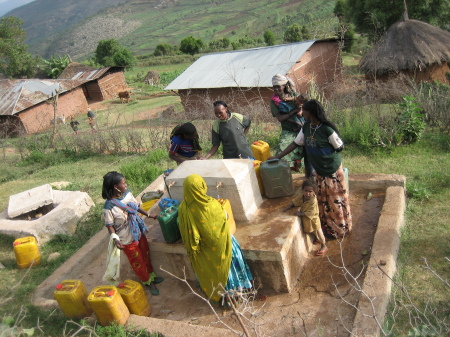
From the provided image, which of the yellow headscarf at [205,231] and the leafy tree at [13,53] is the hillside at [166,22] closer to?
the leafy tree at [13,53]

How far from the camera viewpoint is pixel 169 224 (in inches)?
154

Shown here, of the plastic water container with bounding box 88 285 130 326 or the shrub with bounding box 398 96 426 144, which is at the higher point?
the plastic water container with bounding box 88 285 130 326

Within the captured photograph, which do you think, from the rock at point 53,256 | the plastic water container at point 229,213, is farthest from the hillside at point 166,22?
the plastic water container at point 229,213

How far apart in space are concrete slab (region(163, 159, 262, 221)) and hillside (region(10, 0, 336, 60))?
4717 cm

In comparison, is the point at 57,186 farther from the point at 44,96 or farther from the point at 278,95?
the point at 44,96

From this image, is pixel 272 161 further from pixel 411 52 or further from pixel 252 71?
pixel 252 71

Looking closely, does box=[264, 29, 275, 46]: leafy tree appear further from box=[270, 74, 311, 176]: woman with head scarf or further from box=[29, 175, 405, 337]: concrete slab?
box=[29, 175, 405, 337]: concrete slab

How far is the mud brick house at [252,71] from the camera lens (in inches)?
658

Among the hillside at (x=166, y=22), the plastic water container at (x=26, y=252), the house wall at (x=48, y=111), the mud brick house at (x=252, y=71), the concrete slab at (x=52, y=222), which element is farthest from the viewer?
the hillside at (x=166, y=22)

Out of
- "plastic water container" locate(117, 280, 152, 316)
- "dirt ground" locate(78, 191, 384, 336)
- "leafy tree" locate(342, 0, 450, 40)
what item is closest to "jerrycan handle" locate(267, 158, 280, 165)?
"dirt ground" locate(78, 191, 384, 336)

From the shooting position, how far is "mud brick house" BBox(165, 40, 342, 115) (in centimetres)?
1672

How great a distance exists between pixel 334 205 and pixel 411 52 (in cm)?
1352

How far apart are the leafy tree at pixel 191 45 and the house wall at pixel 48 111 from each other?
17838 millimetres

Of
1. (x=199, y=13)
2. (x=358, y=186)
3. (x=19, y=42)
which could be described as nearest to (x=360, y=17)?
(x=358, y=186)
